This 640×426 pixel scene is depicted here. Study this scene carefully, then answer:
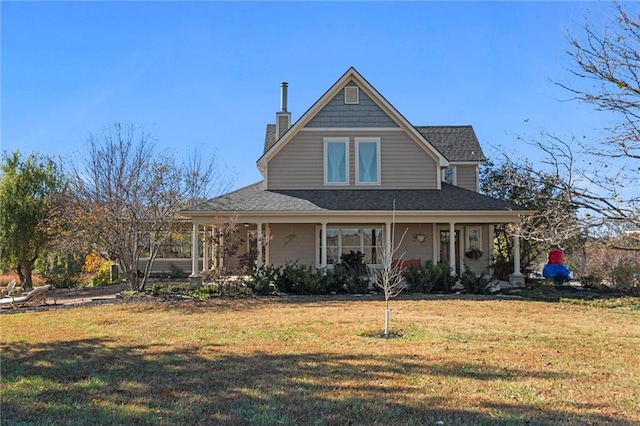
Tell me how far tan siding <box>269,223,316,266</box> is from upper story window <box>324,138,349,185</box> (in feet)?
7.04

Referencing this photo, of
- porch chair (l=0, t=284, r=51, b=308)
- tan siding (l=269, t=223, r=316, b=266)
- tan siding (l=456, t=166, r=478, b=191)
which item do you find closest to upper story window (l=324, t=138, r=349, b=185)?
tan siding (l=269, t=223, r=316, b=266)

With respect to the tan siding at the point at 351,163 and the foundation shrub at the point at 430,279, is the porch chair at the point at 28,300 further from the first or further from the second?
the foundation shrub at the point at 430,279

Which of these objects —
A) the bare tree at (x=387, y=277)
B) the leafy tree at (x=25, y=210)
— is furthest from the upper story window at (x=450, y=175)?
the leafy tree at (x=25, y=210)

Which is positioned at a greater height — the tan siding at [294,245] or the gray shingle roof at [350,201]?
the gray shingle roof at [350,201]

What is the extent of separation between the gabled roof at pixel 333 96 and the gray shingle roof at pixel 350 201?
1.43 metres

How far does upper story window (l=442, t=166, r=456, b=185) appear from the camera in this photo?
22.7 m

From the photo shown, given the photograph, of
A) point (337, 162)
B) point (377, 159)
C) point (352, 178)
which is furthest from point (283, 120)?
point (377, 159)

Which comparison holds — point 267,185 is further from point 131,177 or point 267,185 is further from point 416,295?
point 416,295

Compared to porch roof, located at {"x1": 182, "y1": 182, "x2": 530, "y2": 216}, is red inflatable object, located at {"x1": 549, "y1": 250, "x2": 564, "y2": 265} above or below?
below

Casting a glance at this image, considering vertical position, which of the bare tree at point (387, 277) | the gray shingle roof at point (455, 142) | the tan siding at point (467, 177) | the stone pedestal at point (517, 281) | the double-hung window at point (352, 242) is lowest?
the stone pedestal at point (517, 281)

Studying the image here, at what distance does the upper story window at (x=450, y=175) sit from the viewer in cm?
2269

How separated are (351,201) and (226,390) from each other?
12802mm

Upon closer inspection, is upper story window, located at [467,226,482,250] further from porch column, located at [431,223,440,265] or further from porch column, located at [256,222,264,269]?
porch column, located at [256,222,264,269]

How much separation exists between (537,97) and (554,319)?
6510mm
